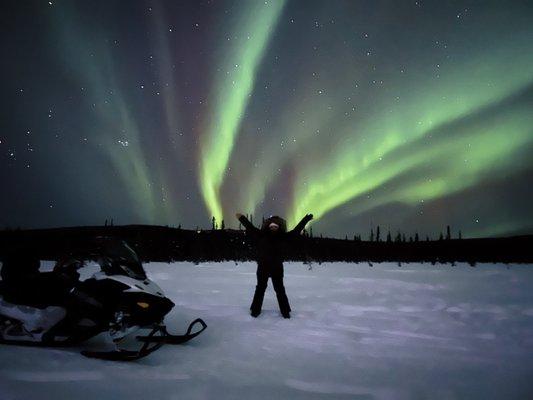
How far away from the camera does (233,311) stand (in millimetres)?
8836

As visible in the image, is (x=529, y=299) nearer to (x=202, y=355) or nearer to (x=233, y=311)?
(x=233, y=311)

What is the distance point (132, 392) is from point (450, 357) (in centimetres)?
442

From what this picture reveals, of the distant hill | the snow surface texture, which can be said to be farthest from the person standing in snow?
the distant hill

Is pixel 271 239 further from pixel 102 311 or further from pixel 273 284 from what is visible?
pixel 102 311

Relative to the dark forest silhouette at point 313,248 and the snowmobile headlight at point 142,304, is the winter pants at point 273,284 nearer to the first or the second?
the snowmobile headlight at point 142,304

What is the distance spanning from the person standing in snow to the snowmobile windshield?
3.36 metres

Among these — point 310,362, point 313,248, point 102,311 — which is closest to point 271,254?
point 310,362

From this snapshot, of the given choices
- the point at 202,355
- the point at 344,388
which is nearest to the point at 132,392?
the point at 202,355

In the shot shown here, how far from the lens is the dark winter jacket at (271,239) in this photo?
26.7ft

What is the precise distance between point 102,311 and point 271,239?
4151mm

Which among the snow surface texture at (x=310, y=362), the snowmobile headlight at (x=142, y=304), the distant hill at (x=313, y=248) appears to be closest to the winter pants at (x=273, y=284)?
the snow surface texture at (x=310, y=362)

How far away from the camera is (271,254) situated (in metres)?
8.15

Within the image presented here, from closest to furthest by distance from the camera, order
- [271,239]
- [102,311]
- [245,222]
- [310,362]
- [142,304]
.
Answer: [142,304] → [102,311] → [310,362] → [271,239] → [245,222]

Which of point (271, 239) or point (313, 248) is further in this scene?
point (313, 248)
